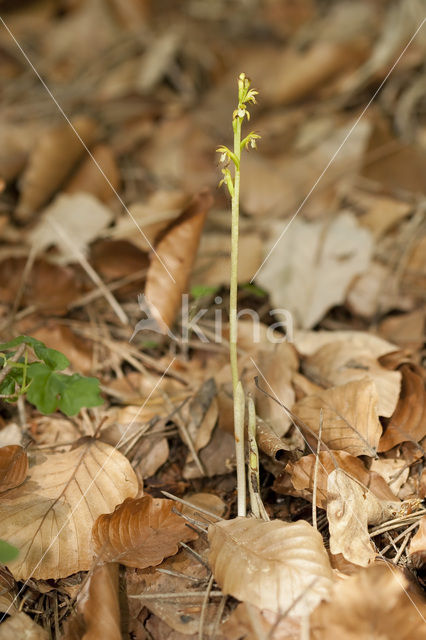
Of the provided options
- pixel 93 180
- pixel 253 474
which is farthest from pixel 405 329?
pixel 93 180

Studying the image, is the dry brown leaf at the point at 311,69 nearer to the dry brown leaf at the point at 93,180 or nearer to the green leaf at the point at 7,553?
the dry brown leaf at the point at 93,180

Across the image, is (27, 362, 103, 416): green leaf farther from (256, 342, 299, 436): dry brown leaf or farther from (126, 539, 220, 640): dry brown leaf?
(256, 342, 299, 436): dry brown leaf

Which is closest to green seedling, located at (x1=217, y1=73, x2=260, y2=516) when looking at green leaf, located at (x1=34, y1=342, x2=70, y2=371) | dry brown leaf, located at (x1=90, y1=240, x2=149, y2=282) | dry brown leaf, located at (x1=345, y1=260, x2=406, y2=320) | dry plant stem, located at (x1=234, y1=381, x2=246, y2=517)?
dry plant stem, located at (x1=234, y1=381, x2=246, y2=517)

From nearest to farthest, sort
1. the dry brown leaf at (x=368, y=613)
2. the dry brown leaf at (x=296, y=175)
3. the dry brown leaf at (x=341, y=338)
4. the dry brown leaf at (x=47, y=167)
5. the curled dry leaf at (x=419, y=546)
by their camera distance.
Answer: the dry brown leaf at (x=368, y=613), the curled dry leaf at (x=419, y=546), the dry brown leaf at (x=341, y=338), the dry brown leaf at (x=47, y=167), the dry brown leaf at (x=296, y=175)

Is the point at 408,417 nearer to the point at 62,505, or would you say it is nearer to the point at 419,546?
the point at 419,546

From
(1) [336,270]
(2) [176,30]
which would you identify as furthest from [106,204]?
(2) [176,30]

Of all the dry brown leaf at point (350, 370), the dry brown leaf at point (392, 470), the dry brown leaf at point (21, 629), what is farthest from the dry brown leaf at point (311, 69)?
the dry brown leaf at point (21, 629)

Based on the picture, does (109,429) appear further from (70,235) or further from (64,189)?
(64,189)
